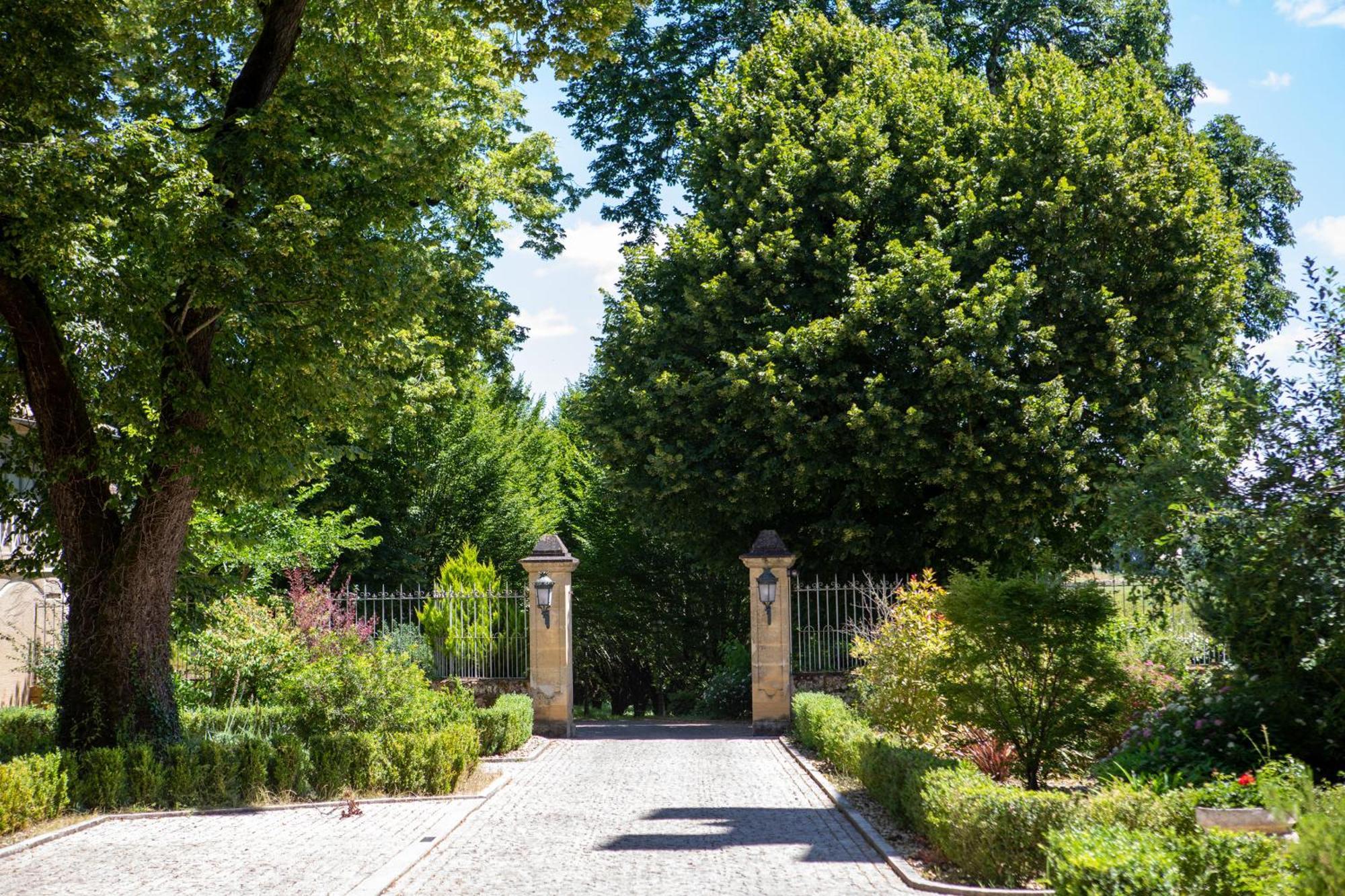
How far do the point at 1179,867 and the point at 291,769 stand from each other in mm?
9610

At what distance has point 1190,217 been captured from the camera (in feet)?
65.7

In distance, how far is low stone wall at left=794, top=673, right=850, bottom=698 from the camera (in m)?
20.5

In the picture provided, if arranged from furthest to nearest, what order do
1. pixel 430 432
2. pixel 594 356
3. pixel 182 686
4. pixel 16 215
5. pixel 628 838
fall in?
pixel 430 432
pixel 594 356
pixel 182 686
pixel 16 215
pixel 628 838

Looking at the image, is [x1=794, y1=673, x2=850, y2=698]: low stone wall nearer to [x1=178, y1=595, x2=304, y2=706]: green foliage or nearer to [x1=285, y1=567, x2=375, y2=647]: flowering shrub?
[x1=285, y1=567, x2=375, y2=647]: flowering shrub

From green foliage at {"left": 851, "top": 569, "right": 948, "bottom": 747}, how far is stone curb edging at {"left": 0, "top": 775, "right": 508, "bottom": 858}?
4621mm

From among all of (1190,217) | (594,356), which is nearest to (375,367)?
(594,356)

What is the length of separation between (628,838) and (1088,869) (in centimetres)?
497

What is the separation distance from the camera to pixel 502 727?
1658cm

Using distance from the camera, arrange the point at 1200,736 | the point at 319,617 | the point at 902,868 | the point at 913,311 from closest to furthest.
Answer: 1. the point at 902,868
2. the point at 1200,736
3. the point at 319,617
4. the point at 913,311

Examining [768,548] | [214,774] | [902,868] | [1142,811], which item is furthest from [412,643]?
[1142,811]

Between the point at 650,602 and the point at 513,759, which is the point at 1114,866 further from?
the point at 650,602

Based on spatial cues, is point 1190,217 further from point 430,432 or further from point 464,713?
point 430,432

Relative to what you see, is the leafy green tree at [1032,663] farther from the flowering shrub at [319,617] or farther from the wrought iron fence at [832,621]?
the flowering shrub at [319,617]

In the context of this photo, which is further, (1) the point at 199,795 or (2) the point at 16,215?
(1) the point at 199,795
